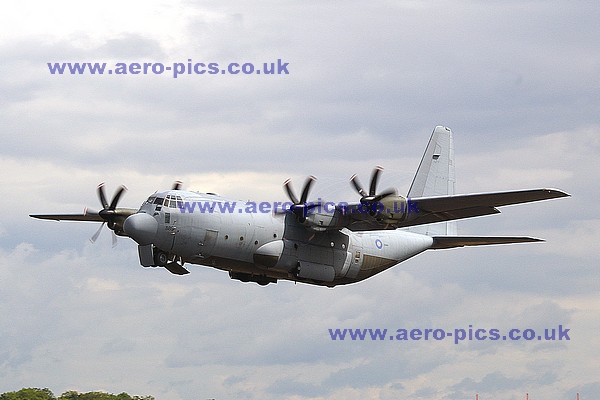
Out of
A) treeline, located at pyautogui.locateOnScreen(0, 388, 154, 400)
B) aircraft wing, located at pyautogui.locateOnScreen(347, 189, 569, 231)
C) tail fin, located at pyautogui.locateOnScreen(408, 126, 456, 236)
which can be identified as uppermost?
tail fin, located at pyautogui.locateOnScreen(408, 126, 456, 236)

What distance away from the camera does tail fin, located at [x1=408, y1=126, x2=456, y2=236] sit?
4881cm

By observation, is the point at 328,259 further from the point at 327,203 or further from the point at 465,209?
the point at 465,209

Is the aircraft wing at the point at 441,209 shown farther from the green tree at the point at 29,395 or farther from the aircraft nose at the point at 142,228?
the green tree at the point at 29,395

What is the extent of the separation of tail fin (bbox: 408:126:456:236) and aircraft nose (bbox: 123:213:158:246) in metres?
13.5

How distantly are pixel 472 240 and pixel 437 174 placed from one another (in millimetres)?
4344

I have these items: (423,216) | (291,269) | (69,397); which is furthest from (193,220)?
(69,397)

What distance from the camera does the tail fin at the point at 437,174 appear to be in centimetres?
4881

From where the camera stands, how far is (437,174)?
1953 inches

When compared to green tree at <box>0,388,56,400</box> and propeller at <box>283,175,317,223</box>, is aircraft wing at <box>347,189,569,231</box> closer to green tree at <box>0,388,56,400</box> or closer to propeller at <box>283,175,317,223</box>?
propeller at <box>283,175,317,223</box>

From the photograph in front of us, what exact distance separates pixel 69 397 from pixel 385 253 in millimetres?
19563

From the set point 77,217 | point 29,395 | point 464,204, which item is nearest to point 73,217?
point 77,217

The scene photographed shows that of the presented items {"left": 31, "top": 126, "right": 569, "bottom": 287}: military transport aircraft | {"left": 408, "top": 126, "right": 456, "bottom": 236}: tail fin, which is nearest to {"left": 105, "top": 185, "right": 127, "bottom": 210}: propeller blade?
{"left": 31, "top": 126, "right": 569, "bottom": 287}: military transport aircraft

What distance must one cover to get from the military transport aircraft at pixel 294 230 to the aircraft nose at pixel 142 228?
4cm

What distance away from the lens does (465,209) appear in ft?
135
